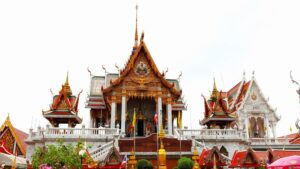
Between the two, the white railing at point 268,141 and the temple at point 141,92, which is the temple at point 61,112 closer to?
the temple at point 141,92

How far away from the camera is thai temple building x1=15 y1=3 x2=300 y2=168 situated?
18.6 metres

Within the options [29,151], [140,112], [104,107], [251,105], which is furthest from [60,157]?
[251,105]

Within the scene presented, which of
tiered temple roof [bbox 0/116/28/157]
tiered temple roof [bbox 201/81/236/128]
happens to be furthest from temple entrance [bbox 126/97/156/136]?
tiered temple roof [bbox 0/116/28/157]

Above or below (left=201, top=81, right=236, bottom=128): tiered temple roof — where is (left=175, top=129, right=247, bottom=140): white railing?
below

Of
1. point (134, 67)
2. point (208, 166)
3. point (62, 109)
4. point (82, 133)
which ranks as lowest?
point (208, 166)

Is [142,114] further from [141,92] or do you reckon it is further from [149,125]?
[141,92]

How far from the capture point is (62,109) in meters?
23.8

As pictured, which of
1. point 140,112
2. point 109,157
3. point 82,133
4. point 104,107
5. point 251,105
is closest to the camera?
point 109,157

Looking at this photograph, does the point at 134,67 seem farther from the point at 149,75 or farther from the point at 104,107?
the point at 104,107

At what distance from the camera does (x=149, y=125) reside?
27.7 meters

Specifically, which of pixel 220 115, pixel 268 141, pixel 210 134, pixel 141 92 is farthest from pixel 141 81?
pixel 268 141

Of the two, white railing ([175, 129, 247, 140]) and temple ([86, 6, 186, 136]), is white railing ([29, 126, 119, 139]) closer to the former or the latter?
temple ([86, 6, 186, 136])

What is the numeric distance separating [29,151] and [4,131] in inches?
153

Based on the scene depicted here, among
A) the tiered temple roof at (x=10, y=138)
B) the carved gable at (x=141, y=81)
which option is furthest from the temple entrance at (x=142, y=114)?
the tiered temple roof at (x=10, y=138)
